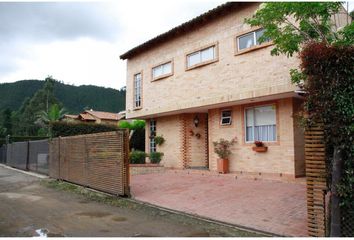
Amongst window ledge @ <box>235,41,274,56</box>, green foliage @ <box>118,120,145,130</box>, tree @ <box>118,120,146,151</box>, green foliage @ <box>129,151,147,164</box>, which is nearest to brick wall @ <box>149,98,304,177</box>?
green foliage @ <box>129,151,147,164</box>

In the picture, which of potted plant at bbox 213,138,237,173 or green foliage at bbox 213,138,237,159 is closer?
potted plant at bbox 213,138,237,173

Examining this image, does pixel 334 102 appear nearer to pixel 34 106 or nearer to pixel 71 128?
pixel 71 128

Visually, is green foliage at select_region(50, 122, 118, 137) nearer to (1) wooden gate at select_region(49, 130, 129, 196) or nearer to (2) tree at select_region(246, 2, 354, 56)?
(1) wooden gate at select_region(49, 130, 129, 196)

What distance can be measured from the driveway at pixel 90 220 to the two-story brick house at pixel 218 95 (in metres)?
5.92

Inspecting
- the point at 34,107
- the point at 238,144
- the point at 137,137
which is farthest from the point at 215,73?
the point at 34,107

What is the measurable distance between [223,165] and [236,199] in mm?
5393

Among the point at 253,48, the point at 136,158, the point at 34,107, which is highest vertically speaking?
the point at 34,107

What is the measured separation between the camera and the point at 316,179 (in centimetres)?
571

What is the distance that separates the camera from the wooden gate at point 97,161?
35.1ft

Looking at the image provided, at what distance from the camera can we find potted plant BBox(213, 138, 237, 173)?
14922 millimetres

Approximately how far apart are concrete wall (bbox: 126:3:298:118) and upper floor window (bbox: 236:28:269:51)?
267mm

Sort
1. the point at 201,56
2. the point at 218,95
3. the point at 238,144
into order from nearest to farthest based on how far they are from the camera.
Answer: the point at 238,144
the point at 218,95
the point at 201,56

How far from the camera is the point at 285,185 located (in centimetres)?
1140

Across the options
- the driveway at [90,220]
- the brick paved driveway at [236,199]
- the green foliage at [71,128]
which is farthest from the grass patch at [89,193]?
the green foliage at [71,128]
